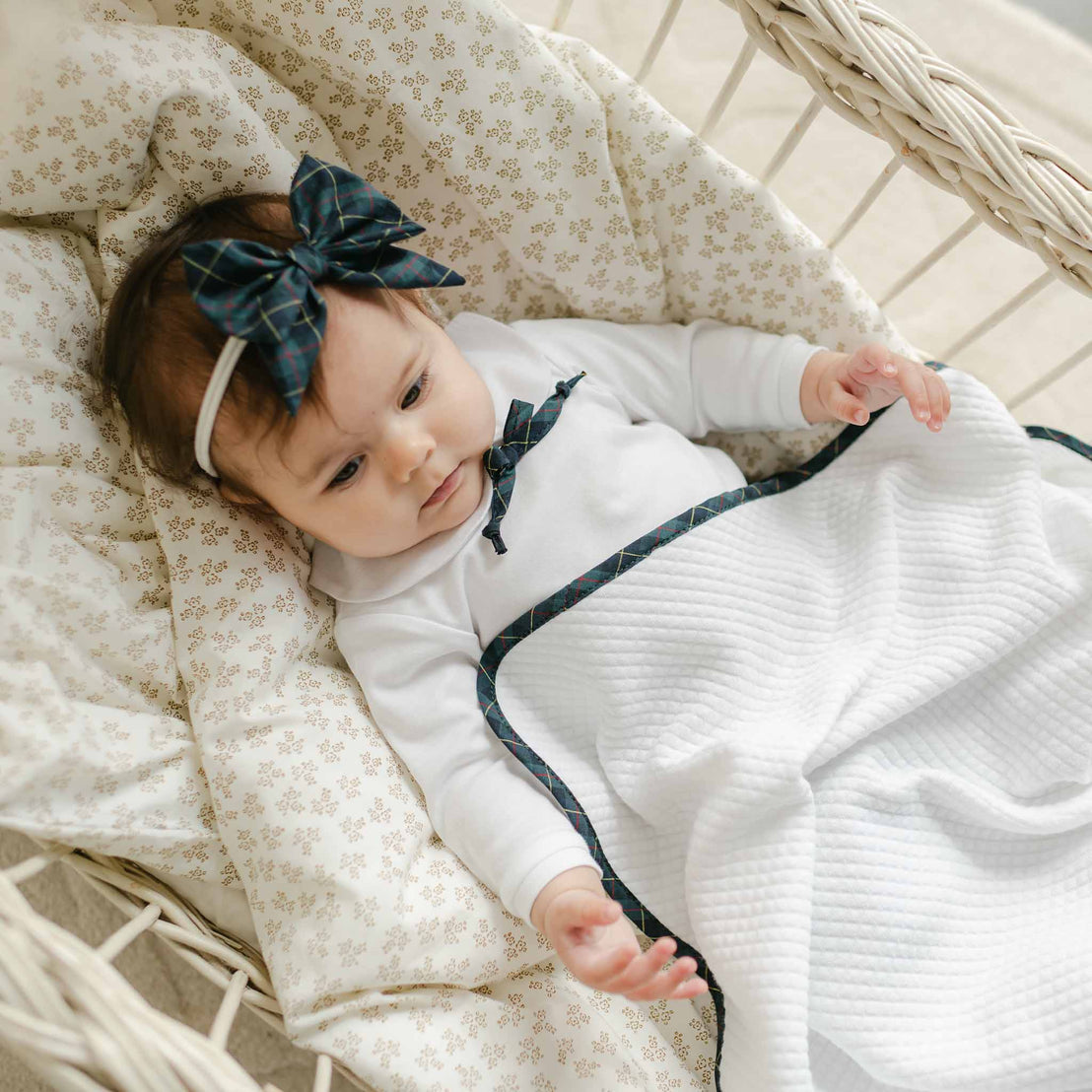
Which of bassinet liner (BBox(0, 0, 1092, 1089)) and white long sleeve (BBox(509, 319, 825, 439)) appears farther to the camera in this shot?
white long sleeve (BBox(509, 319, 825, 439))

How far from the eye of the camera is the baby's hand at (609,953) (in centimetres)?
69

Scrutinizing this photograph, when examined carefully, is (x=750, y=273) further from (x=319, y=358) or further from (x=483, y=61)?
(x=319, y=358)

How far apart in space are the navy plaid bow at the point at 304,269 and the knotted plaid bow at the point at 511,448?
17 cm

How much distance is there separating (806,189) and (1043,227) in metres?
0.90

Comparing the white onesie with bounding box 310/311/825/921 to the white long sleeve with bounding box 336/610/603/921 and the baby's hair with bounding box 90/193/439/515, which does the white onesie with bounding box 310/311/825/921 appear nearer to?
the white long sleeve with bounding box 336/610/603/921

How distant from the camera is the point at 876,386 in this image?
3.10 feet

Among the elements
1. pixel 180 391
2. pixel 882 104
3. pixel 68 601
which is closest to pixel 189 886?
pixel 68 601

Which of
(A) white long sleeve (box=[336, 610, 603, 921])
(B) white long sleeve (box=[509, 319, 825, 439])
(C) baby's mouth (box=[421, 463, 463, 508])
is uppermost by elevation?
(B) white long sleeve (box=[509, 319, 825, 439])

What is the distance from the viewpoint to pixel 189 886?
0.87m

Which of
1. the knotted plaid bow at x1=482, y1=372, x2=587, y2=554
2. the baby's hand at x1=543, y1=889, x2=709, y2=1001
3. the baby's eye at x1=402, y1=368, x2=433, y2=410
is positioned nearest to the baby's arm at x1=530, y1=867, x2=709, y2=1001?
the baby's hand at x1=543, y1=889, x2=709, y2=1001

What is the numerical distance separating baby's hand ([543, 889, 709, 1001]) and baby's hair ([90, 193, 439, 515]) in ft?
1.51

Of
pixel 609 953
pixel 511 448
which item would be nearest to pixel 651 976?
pixel 609 953

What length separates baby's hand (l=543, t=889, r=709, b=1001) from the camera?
2.25 ft

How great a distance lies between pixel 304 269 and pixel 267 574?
311 mm
